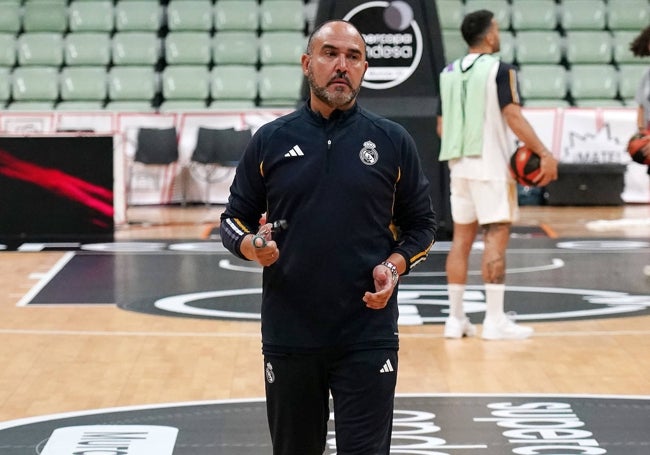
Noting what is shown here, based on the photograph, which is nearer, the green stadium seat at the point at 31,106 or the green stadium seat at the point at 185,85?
the green stadium seat at the point at 31,106

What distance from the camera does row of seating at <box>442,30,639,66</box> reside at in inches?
720

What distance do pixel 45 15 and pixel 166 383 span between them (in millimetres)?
12674

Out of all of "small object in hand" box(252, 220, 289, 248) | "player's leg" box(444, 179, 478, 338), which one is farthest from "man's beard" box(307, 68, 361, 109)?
"player's leg" box(444, 179, 478, 338)

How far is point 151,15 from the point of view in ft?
61.0

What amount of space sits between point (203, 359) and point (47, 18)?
1201cm

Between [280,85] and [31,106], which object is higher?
[280,85]

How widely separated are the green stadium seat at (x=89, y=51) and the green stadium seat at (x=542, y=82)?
5.53 m

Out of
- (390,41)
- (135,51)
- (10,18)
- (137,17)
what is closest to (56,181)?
(390,41)

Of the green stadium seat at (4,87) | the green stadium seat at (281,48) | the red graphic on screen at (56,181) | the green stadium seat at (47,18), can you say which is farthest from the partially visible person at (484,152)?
the green stadium seat at (47,18)

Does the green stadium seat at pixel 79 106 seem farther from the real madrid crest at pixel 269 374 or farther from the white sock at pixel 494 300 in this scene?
the real madrid crest at pixel 269 374

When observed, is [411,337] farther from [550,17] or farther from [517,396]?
[550,17]

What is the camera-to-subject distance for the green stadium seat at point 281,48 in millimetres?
18062

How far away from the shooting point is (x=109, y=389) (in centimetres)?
684

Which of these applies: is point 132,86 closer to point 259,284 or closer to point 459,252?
point 259,284
